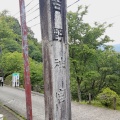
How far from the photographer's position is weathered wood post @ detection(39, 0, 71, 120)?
349 cm

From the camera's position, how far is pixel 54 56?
11.6 feet

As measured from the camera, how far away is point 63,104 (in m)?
3.72

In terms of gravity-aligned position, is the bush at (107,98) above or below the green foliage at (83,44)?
below

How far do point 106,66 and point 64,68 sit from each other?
45.7ft

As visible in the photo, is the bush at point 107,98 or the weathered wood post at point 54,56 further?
the bush at point 107,98

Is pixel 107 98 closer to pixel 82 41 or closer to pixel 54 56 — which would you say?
pixel 82 41

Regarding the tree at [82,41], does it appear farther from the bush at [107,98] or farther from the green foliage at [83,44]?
the bush at [107,98]

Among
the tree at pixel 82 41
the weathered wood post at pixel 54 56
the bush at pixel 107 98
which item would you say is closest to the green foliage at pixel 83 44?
the tree at pixel 82 41

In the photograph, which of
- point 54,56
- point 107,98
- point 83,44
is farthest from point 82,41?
point 54,56

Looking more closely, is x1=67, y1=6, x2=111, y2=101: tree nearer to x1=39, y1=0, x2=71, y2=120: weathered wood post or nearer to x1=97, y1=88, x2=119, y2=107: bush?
x1=97, y1=88, x2=119, y2=107: bush

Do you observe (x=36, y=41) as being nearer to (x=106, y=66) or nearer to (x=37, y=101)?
(x=106, y=66)

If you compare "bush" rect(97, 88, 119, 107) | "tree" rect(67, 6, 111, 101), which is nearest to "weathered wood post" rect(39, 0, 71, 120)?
"bush" rect(97, 88, 119, 107)

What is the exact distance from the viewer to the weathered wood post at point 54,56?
3488 millimetres

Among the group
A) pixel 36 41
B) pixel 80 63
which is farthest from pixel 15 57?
pixel 36 41
